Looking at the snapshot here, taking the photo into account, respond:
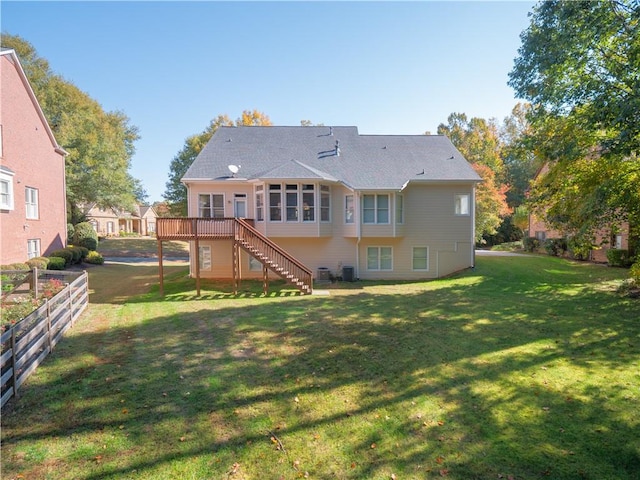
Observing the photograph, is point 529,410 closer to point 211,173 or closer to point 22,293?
point 22,293

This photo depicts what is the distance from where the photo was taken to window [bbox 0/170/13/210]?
57.8ft

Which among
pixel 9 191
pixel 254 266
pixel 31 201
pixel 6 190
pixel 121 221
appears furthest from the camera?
pixel 121 221

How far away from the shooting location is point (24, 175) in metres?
19.7

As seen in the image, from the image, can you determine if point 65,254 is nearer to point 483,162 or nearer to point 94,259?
point 94,259

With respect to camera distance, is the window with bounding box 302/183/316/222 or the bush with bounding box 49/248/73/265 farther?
the bush with bounding box 49/248/73/265

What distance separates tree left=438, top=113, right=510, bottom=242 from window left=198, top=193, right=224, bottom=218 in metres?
20.9

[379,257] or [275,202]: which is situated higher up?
[275,202]

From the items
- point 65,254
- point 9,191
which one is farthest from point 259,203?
point 65,254

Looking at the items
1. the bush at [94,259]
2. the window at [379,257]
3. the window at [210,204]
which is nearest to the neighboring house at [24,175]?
the bush at [94,259]

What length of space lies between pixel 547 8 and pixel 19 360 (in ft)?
55.4

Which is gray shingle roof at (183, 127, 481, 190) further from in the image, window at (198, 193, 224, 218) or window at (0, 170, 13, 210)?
window at (0, 170, 13, 210)

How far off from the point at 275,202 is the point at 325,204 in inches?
106

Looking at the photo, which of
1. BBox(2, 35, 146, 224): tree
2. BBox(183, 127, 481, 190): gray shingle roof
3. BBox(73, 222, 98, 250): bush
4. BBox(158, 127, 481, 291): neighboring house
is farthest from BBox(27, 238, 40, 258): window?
BBox(2, 35, 146, 224): tree

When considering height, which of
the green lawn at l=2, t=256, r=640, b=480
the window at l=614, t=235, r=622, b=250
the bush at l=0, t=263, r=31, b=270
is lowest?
the green lawn at l=2, t=256, r=640, b=480
